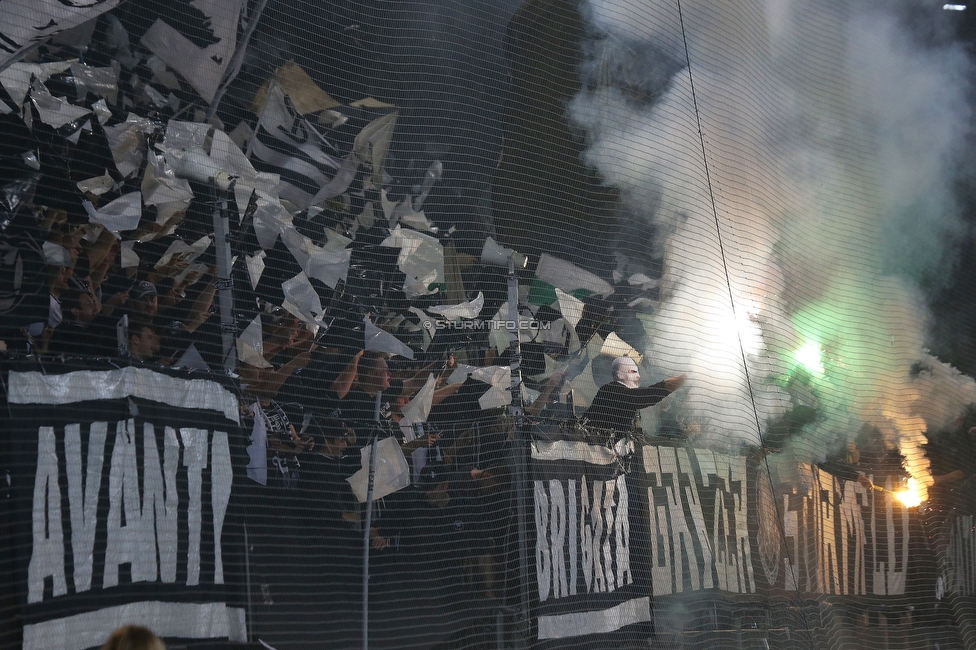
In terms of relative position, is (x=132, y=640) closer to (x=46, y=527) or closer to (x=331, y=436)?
(x=46, y=527)

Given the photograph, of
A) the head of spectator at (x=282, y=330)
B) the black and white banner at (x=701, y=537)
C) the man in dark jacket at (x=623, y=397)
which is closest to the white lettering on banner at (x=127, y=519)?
the head of spectator at (x=282, y=330)

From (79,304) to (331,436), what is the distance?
1.42 metres

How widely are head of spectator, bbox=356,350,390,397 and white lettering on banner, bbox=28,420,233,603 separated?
1.03 meters

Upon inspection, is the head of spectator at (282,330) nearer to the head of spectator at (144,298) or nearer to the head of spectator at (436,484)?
the head of spectator at (144,298)

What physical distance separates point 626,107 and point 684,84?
0.46 m

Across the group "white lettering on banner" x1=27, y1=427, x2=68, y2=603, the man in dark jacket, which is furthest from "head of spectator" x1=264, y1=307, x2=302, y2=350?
the man in dark jacket

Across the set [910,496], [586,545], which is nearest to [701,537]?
[586,545]

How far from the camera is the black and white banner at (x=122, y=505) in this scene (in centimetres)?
314

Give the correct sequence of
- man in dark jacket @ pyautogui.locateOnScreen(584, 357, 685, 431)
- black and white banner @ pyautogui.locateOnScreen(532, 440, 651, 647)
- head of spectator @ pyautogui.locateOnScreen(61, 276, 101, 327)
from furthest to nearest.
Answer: man in dark jacket @ pyautogui.locateOnScreen(584, 357, 685, 431) < black and white banner @ pyautogui.locateOnScreen(532, 440, 651, 647) < head of spectator @ pyautogui.locateOnScreen(61, 276, 101, 327)

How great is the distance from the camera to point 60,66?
372cm

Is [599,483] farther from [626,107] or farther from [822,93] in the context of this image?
[822,93]

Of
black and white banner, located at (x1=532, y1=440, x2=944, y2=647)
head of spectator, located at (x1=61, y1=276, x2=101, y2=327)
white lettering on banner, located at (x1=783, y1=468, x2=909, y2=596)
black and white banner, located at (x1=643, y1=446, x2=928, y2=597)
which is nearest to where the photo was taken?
head of spectator, located at (x1=61, y1=276, x2=101, y2=327)

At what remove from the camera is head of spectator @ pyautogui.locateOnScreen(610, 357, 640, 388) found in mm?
5762

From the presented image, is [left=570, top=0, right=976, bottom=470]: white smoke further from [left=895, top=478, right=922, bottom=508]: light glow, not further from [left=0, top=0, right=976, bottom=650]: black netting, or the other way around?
[left=895, top=478, right=922, bottom=508]: light glow
